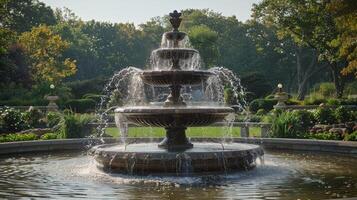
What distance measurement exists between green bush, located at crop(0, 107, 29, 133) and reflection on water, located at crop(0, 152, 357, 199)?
875 centimetres

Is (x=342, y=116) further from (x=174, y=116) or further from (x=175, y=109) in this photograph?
(x=175, y=109)

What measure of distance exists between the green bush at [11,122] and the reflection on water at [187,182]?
8.75 m

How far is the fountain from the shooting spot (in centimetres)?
1160

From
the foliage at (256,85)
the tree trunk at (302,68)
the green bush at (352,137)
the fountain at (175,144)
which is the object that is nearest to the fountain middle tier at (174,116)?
the fountain at (175,144)

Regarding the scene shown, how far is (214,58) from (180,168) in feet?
175

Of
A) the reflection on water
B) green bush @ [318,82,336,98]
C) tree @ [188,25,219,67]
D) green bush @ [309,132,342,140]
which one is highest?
tree @ [188,25,219,67]

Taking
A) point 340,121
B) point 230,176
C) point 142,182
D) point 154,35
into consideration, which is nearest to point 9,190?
point 142,182

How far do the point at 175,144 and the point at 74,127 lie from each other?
7926 mm

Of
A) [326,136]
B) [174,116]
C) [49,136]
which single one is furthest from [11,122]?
[326,136]

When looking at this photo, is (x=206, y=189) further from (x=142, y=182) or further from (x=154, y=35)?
(x=154, y=35)

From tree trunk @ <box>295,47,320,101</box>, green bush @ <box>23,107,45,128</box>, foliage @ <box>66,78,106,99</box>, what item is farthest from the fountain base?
tree trunk @ <box>295,47,320,101</box>

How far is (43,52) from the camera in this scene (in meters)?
54.4

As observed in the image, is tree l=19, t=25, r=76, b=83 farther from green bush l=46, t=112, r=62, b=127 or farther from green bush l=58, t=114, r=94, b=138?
green bush l=58, t=114, r=94, b=138

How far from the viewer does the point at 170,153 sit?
11.8 m
